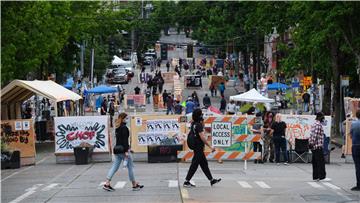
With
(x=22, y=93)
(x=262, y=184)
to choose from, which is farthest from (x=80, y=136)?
(x=262, y=184)

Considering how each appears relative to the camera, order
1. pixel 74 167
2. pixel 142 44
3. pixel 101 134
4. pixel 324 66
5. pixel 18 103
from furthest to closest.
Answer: pixel 142 44 < pixel 324 66 < pixel 18 103 < pixel 101 134 < pixel 74 167

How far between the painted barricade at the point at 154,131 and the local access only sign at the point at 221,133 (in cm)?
359

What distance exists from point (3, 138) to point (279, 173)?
32.6 ft

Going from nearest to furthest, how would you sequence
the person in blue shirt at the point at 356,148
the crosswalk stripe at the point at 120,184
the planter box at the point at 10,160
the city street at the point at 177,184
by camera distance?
the city street at the point at 177,184, the person in blue shirt at the point at 356,148, the crosswalk stripe at the point at 120,184, the planter box at the point at 10,160

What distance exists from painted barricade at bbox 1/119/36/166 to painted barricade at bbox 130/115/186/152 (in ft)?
11.4

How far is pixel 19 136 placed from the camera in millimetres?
26719

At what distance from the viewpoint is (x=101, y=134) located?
27.1 meters

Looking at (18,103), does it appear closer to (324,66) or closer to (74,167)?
(74,167)

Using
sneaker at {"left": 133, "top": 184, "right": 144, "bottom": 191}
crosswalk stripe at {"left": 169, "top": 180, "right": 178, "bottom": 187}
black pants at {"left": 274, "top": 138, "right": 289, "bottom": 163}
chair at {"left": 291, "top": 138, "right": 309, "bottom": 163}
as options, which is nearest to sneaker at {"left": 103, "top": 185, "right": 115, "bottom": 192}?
sneaker at {"left": 133, "top": 184, "right": 144, "bottom": 191}

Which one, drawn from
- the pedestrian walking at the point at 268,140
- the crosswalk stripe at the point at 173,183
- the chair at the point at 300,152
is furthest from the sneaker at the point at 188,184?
the chair at the point at 300,152

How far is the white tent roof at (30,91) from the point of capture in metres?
30.7

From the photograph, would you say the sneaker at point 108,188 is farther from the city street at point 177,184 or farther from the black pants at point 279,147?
the black pants at point 279,147

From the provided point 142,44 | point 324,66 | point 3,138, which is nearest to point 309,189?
point 3,138

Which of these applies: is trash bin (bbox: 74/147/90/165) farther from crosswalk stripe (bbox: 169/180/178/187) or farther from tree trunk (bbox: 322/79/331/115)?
tree trunk (bbox: 322/79/331/115)
